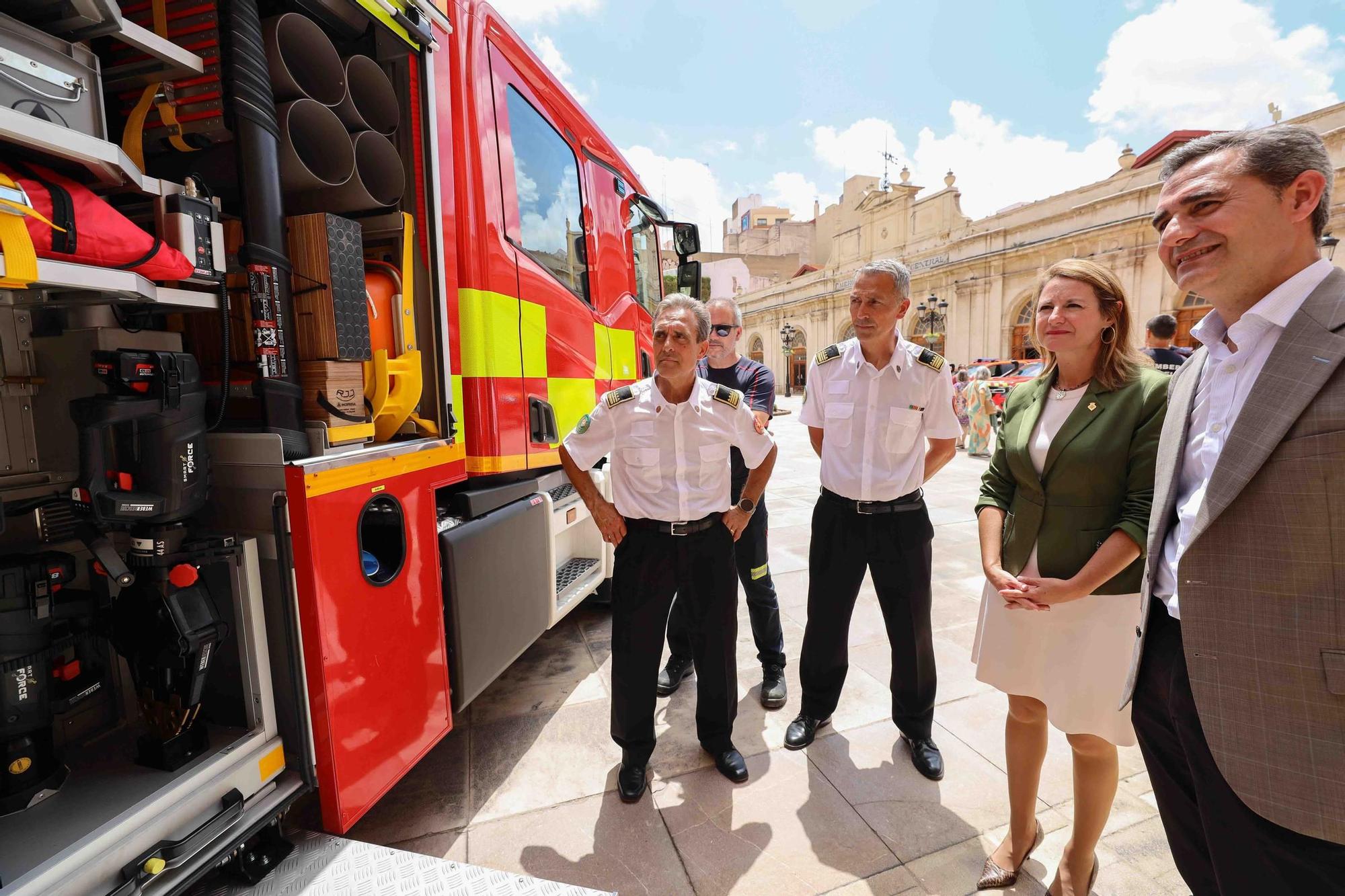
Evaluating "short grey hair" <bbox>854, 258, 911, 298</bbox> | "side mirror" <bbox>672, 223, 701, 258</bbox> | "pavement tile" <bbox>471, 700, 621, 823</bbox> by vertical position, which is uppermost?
"side mirror" <bbox>672, 223, 701, 258</bbox>

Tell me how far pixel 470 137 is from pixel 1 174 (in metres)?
1.49

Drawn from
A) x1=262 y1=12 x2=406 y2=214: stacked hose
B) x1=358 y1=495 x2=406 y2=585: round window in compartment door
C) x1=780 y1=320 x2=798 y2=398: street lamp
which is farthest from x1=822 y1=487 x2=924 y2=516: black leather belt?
x1=780 y1=320 x2=798 y2=398: street lamp

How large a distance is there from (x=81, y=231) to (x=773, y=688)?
286 centimetres

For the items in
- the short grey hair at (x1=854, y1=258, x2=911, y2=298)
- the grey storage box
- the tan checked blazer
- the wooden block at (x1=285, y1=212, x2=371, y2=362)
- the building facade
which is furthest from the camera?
the building facade

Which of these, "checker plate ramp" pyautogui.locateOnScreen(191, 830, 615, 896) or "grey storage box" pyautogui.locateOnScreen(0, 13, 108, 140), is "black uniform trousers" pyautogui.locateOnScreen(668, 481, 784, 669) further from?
"grey storage box" pyautogui.locateOnScreen(0, 13, 108, 140)

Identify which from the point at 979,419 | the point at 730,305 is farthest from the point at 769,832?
the point at 979,419

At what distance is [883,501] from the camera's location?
2.39 meters

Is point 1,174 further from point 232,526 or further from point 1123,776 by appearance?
point 1123,776

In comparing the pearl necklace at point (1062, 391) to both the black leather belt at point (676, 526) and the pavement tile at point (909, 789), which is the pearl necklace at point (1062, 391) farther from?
the pavement tile at point (909, 789)

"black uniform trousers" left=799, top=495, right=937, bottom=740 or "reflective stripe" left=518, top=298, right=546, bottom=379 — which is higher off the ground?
"reflective stripe" left=518, top=298, right=546, bottom=379

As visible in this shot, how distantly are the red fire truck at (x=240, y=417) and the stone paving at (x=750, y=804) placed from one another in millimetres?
382

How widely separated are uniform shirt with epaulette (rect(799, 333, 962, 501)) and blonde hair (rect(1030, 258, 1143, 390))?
740mm

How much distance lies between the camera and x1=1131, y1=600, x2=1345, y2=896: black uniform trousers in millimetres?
1018

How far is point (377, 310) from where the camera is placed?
2.15 m
